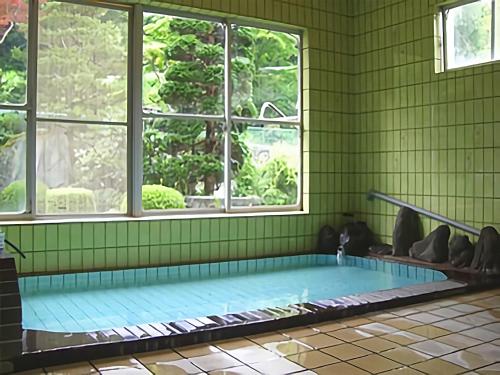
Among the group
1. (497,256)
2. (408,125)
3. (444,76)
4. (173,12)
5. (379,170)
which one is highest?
(173,12)

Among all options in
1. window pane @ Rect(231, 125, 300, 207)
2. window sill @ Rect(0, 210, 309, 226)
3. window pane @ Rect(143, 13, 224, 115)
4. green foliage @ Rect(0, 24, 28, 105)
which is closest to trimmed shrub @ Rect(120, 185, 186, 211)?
window sill @ Rect(0, 210, 309, 226)

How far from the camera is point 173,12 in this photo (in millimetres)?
4934

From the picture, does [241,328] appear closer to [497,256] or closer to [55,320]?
[55,320]

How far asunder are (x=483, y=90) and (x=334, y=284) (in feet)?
6.96

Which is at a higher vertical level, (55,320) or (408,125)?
(408,125)

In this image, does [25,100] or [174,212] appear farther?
[174,212]

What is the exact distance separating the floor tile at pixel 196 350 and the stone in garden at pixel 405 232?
3.03 m

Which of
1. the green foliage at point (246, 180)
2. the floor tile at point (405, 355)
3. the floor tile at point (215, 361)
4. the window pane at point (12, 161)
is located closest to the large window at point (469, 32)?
the green foliage at point (246, 180)

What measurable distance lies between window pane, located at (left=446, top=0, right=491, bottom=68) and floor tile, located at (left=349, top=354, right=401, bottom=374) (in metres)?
3.28

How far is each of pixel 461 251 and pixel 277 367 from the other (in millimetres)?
2860

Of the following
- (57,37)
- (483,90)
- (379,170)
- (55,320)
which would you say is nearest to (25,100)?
(57,37)

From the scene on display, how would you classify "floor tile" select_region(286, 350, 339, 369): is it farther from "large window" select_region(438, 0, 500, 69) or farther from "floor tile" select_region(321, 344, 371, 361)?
"large window" select_region(438, 0, 500, 69)

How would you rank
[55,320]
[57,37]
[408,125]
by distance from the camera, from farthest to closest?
[408,125], [57,37], [55,320]

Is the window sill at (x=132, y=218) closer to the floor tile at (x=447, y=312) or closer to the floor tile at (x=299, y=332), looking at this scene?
the floor tile at (x=299, y=332)
